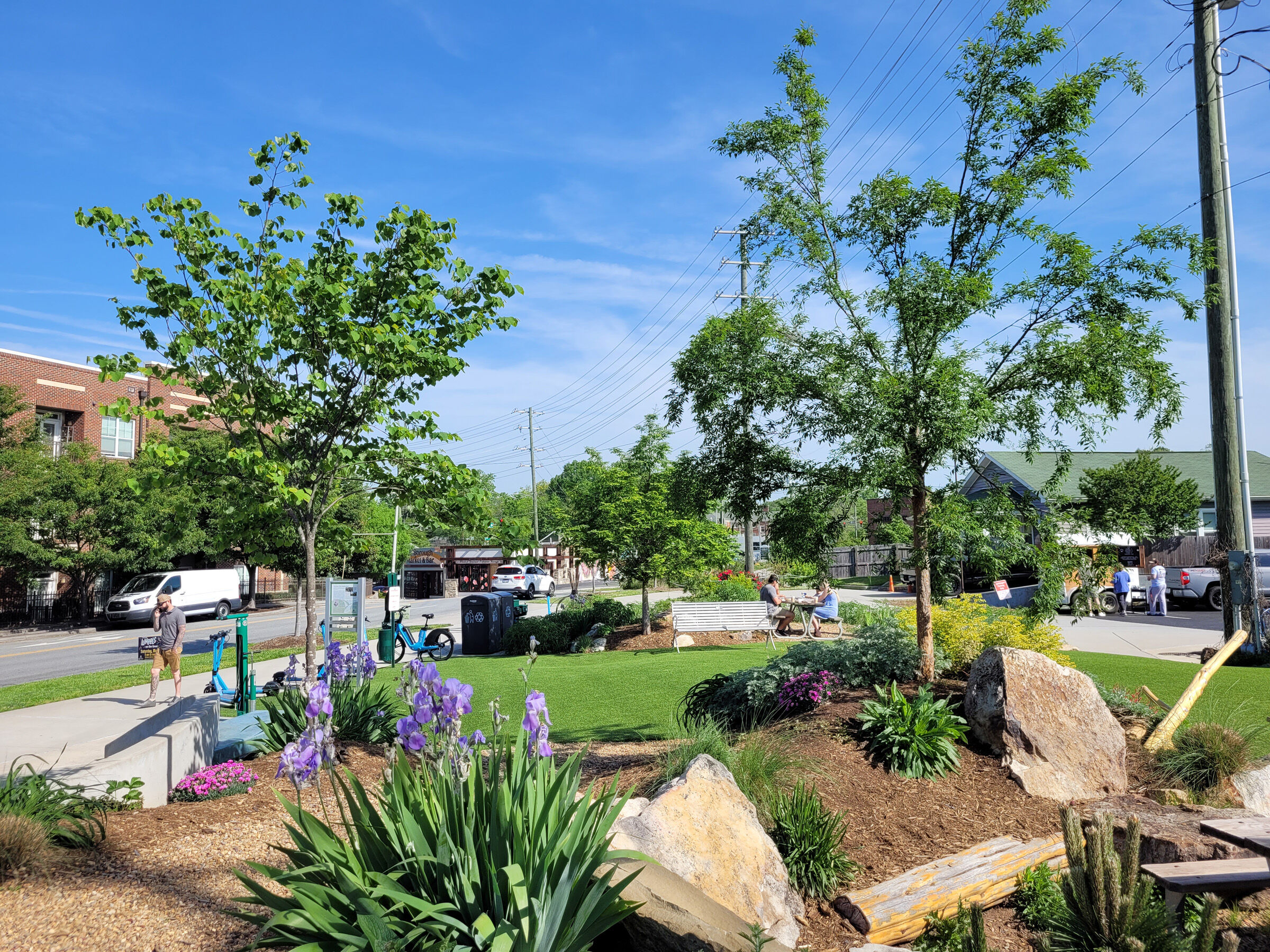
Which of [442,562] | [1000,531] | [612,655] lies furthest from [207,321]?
[442,562]

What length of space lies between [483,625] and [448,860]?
1769cm

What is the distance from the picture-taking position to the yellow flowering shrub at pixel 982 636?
969cm

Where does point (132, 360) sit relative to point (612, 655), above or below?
above

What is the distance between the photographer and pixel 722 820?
16.7 feet

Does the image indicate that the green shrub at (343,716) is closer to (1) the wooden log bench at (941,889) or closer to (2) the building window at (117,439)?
(1) the wooden log bench at (941,889)

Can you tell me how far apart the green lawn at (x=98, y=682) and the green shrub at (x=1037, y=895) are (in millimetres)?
13090

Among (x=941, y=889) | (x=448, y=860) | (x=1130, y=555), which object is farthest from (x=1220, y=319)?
(x=1130, y=555)

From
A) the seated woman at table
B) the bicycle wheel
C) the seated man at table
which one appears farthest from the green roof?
the bicycle wheel

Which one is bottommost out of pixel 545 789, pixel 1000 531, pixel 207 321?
pixel 545 789

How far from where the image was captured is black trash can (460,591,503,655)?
67.3 ft

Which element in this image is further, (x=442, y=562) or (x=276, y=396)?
(x=442, y=562)

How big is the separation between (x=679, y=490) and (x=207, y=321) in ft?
15.6

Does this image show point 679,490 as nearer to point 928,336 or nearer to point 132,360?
point 928,336

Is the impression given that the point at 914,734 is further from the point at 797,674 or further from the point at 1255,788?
the point at 1255,788
